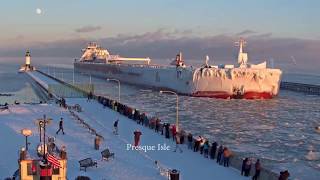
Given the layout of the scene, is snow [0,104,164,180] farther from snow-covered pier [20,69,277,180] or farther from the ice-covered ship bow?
the ice-covered ship bow

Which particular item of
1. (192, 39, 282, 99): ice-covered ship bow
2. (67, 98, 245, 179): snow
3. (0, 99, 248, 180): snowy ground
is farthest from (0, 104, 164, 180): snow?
(192, 39, 282, 99): ice-covered ship bow

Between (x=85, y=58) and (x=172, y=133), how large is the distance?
563ft

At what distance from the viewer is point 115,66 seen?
13312cm

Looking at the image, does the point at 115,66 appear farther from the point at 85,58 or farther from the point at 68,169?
the point at 68,169

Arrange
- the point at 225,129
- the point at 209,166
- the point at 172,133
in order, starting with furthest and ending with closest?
the point at 225,129
the point at 172,133
the point at 209,166

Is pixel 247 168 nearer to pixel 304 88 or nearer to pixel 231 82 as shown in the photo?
pixel 231 82

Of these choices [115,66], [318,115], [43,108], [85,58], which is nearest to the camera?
[43,108]

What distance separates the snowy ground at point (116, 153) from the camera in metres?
19.3

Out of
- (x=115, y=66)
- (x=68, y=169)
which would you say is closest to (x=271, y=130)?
(x=68, y=169)

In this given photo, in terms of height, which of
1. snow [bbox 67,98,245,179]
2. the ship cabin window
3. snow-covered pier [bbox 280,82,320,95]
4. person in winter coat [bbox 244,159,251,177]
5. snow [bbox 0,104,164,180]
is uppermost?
the ship cabin window

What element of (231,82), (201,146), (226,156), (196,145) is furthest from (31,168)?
(231,82)

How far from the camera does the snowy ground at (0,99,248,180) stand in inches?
761

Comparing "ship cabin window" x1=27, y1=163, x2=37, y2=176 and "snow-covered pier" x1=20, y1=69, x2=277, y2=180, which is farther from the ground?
"ship cabin window" x1=27, y1=163, x2=37, y2=176

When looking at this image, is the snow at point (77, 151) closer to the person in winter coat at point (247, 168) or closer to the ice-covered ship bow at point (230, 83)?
the person in winter coat at point (247, 168)
